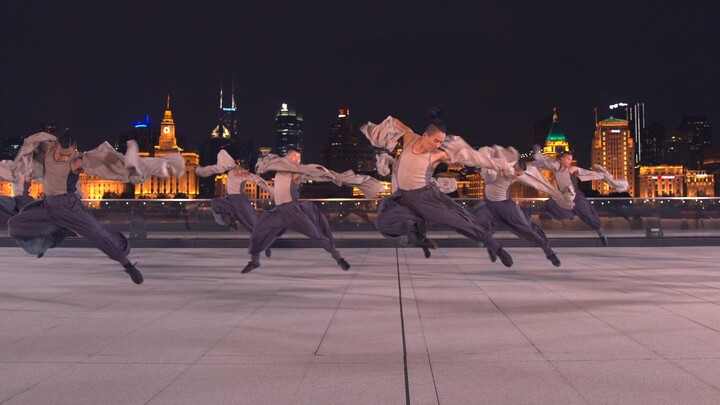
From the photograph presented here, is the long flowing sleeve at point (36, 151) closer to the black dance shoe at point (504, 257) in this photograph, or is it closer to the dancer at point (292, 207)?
the dancer at point (292, 207)

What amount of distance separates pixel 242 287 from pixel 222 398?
227 inches

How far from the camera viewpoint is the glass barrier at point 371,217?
21938 millimetres

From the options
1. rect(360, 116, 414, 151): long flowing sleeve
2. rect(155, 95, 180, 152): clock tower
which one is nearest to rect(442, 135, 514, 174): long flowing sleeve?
rect(360, 116, 414, 151): long flowing sleeve

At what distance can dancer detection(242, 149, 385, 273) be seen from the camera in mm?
11570

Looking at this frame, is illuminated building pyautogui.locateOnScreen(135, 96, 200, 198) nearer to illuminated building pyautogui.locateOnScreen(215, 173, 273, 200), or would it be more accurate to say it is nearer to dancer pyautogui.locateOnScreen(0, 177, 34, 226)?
illuminated building pyautogui.locateOnScreen(215, 173, 273, 200)

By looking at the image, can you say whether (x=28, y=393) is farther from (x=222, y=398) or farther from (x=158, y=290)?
(x=158, y=290)

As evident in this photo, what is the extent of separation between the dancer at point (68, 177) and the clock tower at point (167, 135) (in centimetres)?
17455

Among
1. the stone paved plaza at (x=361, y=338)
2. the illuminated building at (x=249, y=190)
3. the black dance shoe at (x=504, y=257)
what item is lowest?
the stone paved plaza at (x=361, y=338)

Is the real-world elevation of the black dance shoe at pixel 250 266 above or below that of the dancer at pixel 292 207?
below

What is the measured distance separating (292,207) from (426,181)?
278cm

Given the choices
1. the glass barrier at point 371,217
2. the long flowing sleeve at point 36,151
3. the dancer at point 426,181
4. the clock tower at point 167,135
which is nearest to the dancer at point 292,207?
the dancer at point 426,181

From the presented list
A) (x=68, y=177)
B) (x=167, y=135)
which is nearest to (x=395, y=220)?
(x=68, y=177)

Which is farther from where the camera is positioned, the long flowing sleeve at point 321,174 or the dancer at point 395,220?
the long flowing sleeve at point 321,174

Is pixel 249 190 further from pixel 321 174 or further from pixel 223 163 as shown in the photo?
pixel 321 174
